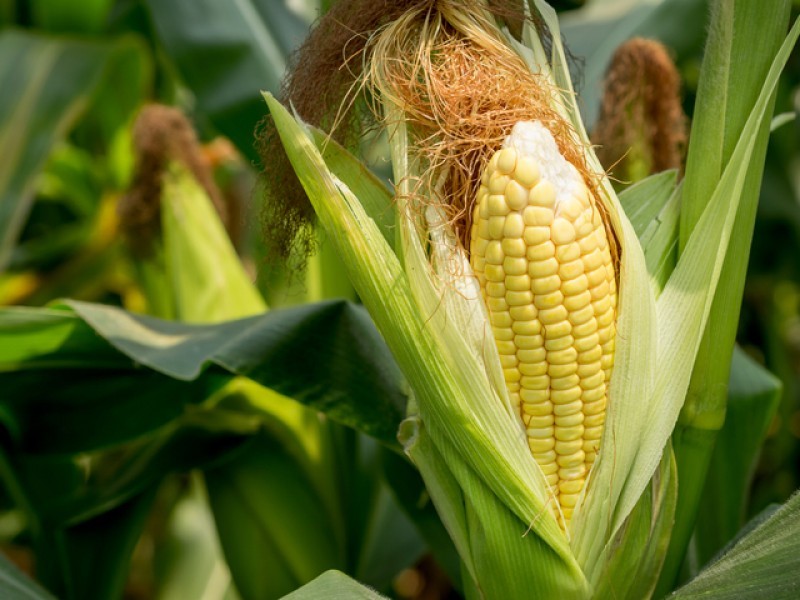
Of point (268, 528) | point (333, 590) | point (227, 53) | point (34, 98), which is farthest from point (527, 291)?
point (34, 98)

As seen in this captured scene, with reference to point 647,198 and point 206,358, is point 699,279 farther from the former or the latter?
point 206,358

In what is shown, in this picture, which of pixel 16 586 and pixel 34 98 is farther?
pixel 34 98

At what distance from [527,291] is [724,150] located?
0.23 meters

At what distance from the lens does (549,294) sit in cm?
69

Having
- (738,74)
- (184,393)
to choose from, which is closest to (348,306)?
(184,393)

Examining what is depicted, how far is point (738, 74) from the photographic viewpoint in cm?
77

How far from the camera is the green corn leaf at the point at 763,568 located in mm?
611

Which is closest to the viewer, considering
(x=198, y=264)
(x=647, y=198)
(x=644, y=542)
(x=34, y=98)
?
(x=644, y=542)

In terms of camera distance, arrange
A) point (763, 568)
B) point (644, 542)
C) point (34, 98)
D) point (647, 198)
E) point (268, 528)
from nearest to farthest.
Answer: point (763, 568), point (644, 542), point (647, 198), point (268, 528), point (34, 98)

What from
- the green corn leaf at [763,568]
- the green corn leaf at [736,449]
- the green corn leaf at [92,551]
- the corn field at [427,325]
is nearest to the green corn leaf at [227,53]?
the corn field at [427,325]

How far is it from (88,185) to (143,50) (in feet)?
1.18

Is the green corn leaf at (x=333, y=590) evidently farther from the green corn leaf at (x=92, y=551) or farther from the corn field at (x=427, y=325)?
the green corn leaf at (x=92, y=551)

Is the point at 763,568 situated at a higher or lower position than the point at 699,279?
lower

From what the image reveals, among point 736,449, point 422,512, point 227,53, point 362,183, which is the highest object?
point 227,53
